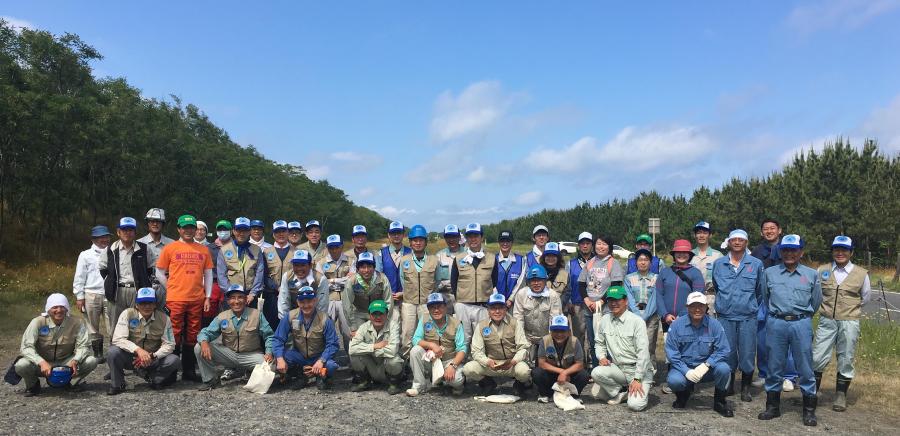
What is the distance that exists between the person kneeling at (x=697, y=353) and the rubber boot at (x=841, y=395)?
1194 millimetres

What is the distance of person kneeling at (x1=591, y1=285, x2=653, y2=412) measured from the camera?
645cm

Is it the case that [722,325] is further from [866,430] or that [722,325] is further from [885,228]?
[885,228]

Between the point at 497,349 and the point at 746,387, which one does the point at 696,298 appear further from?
the point at 497,349

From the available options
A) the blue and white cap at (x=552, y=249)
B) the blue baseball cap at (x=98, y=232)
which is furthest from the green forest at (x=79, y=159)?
the blue and white cap at (x=552, y=249)

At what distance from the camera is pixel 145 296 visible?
23.2 feet

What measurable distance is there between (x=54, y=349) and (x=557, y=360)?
626cm

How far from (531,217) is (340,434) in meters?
81.7

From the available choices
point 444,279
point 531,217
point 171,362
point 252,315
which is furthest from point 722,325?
point 531,217

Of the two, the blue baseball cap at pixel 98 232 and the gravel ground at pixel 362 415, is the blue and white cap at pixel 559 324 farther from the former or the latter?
the blue baseball cap at pixel 98 232

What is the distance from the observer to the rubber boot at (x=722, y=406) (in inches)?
242

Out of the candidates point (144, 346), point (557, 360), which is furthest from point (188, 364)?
point (557, 360)

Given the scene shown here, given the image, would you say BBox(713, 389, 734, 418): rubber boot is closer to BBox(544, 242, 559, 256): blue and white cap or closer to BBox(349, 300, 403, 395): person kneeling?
BBox(544, 242, 559, 256): blue and white cap

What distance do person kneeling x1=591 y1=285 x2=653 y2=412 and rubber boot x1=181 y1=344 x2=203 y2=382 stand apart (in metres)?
5.34

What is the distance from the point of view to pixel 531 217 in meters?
86.0
